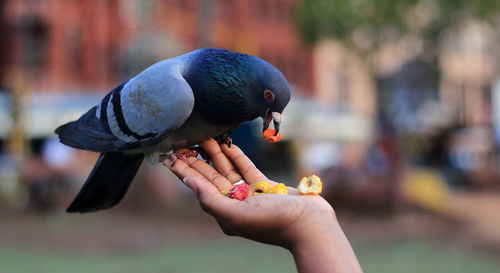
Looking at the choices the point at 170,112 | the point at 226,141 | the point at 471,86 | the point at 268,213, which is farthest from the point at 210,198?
the point at 471,86

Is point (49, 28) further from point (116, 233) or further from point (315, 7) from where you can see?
point (116, 233)

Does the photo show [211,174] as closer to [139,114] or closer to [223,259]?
[139,114]

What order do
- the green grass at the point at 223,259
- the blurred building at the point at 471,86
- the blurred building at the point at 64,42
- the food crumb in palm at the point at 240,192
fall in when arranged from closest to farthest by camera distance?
the food crumb in palm at the point at 240,192 → the green grass at the point at 223,259 → the blurred building at the point at 64,42 → the blurred building at the point at 471,86

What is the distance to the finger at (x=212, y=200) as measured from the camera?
229 centimetres

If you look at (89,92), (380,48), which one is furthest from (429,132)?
(380,48)

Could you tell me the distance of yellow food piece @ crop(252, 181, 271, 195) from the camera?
250 cm

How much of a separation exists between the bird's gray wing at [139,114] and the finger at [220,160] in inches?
6.8

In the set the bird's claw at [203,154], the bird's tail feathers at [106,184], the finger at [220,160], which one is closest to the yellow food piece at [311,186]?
the finger at [220,160]

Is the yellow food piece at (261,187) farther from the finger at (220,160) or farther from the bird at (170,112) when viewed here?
the bird at (170,112)

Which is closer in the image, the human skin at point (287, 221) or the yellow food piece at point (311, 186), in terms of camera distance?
the human skin at point (287, 221)

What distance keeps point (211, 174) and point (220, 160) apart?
0.68 ft

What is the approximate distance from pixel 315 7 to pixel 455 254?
6.31 metres

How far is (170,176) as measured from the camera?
11.5m

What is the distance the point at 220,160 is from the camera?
284 cm
